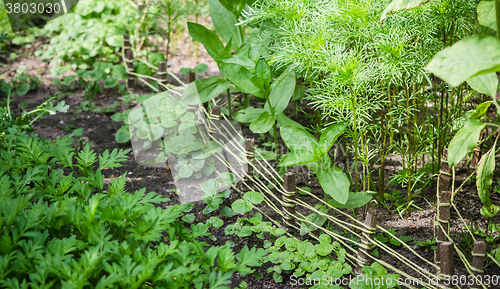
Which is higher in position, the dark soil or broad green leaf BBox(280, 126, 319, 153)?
broad green leaf BBox(280, 126, 319, 153)

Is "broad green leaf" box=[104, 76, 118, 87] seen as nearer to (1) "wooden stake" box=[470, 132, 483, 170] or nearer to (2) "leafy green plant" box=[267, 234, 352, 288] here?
Answer: (2) "leafy green plant" box=[267, 234, 352, 288]

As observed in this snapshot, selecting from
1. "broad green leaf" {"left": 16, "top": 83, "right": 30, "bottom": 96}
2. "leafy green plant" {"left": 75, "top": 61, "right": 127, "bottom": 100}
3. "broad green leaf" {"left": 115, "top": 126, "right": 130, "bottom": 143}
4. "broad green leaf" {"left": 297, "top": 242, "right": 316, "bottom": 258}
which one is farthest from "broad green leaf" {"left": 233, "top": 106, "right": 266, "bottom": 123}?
"broad green leaf" {"left": 16, "top": 83, "right": 30, "bottom": 96}

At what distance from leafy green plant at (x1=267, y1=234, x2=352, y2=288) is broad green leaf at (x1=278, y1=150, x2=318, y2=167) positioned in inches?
14.2

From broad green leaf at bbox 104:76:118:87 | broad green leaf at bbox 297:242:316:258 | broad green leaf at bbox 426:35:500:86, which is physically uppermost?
broad green leaf at bbox 426:35:500:86

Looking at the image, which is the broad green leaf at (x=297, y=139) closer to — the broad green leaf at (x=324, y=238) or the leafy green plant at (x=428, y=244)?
the broad green leaf at (x=324, y=238)

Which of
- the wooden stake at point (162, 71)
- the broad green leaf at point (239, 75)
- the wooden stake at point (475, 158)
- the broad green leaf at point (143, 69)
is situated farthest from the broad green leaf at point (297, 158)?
the broad green leaf at point (143, 69)

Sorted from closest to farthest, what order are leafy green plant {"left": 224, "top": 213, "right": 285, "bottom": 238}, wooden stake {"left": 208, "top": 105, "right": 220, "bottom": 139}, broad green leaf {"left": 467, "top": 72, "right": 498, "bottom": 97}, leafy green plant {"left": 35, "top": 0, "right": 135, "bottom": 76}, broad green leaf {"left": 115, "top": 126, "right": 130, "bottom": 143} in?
broad green leaf {"left": 467, "top": 72, "right": 498, "bottom": 97}, leafy green plant {"left": 224, "top": 213, "right": 285, "bottom": 238}, wooden stake {"left": 208, "top": 105, "right": 220, "bottom": 139}, broad green leaf {"left": 115, "top": 126, "right": 130, "bottom": 143}, leafy green plant {"left": 35, "top": 0, "right": 135, "bottom": 76}

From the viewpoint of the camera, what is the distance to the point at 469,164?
2.17m

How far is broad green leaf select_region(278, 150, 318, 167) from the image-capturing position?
5.33ft

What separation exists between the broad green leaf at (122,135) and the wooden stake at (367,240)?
5.16 ft

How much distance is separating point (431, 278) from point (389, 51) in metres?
0.93

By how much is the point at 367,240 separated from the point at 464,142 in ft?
1.76

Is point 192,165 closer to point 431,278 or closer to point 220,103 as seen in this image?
point 220,103

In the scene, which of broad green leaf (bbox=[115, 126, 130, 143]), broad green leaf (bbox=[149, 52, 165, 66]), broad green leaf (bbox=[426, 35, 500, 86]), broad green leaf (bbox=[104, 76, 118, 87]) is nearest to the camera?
broad green leaf (bbox=[426, 35, 500, 86])
